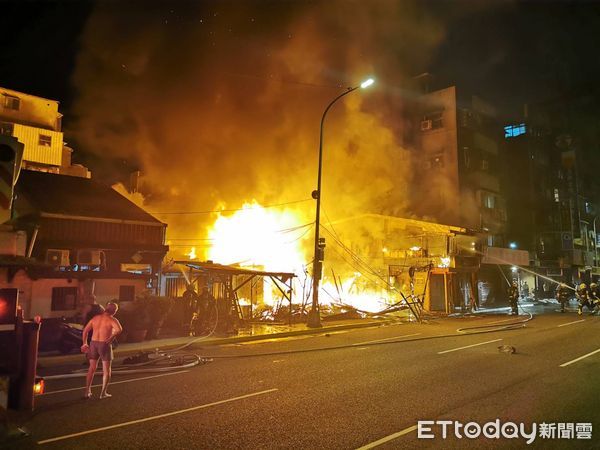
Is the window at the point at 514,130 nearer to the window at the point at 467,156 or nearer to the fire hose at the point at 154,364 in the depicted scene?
the window at the point at 467,156

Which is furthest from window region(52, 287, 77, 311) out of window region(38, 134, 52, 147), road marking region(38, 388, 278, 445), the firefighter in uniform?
the firefighter in uniform

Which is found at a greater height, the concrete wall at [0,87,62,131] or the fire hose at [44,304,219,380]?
the concrete wall at [0,87,62,131]

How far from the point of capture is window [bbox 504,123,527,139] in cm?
4406

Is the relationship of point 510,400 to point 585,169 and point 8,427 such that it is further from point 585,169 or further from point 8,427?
point 585,169

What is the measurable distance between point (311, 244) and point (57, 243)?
1760 centimetres

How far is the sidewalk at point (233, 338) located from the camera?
10.8m

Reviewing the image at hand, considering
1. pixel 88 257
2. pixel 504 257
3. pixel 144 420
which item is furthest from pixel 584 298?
pixel 88 257

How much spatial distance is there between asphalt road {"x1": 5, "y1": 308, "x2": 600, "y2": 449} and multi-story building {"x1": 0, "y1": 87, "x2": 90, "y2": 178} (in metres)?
29.3

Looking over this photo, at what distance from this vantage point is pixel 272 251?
27.7m

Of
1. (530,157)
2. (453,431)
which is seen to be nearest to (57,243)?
(453,431)

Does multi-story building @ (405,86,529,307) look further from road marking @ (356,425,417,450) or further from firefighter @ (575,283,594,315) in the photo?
road marking @ (356,425,417,450)

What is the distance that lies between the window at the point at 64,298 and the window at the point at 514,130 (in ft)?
141

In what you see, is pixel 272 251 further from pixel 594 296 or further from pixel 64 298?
pixel 594 296

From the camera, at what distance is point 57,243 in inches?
676
